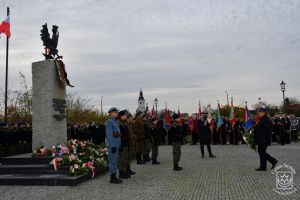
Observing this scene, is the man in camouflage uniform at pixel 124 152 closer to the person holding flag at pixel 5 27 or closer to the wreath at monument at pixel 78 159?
the wreath at monument at pixel 78 159

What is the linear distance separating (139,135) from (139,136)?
4 cm

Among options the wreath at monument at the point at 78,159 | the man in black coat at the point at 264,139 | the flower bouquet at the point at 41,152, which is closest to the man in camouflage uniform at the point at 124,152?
the wreath at monument at the point at 78,159

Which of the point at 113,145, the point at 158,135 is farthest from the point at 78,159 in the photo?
the point at 158,135

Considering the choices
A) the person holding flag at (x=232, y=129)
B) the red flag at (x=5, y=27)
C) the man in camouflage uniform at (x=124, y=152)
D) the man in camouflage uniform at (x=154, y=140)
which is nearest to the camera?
the man in camouflage uniform at (x=124, y=152)

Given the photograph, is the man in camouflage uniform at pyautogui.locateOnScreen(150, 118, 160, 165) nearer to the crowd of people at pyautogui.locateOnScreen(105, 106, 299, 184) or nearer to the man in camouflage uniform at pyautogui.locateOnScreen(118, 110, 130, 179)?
the crowd of people at pyautogui.locateOnScreen(105, 106, 299, 184)

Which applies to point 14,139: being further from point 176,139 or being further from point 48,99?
point 176,139

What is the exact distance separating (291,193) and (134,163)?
7647mm

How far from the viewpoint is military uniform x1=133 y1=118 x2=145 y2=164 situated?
13977 mm

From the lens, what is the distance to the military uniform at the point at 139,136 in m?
14.0

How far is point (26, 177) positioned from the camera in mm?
10078

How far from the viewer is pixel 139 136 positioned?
14.2 m

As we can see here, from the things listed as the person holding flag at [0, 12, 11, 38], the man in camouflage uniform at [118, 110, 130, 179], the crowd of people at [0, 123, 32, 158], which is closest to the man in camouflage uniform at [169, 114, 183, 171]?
the man in camouflage uniform at [118, 110, 130, 179]

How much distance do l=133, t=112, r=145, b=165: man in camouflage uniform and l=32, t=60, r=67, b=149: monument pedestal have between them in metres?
2.77

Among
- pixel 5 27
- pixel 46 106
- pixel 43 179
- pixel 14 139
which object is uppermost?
pixel 5 27
